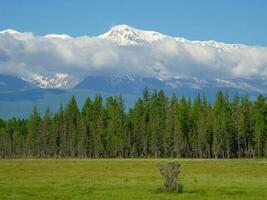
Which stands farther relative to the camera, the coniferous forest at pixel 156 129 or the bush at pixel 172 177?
the coniferous forest at pixel 156 129

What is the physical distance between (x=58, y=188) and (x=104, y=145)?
109868mm

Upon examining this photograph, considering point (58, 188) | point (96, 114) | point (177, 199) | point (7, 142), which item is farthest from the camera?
point (7, 142)

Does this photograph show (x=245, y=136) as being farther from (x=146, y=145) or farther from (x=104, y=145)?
(x=104, y=145)

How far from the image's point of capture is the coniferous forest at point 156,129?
447 feet

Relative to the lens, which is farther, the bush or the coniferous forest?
the coniferous forest

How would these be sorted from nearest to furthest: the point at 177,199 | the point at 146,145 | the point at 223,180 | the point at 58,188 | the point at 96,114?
1. the point at 177,199
2. the point at 58,188
3. the point at 223,180
4. the point at 146,145
5. the point at 96,114

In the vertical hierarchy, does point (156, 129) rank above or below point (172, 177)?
above

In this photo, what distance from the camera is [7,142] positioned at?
18838 cm

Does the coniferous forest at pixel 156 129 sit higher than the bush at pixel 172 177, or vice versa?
the coniferous forest at pixel 156 129

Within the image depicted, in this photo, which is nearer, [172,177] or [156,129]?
[172,177]

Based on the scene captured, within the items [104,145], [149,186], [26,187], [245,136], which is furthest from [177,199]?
[104,145]

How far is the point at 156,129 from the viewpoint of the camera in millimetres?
146250

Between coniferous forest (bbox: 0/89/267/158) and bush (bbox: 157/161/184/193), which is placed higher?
coniferous forest (bbox: 0/89/267/158)

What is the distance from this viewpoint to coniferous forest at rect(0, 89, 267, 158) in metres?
136
